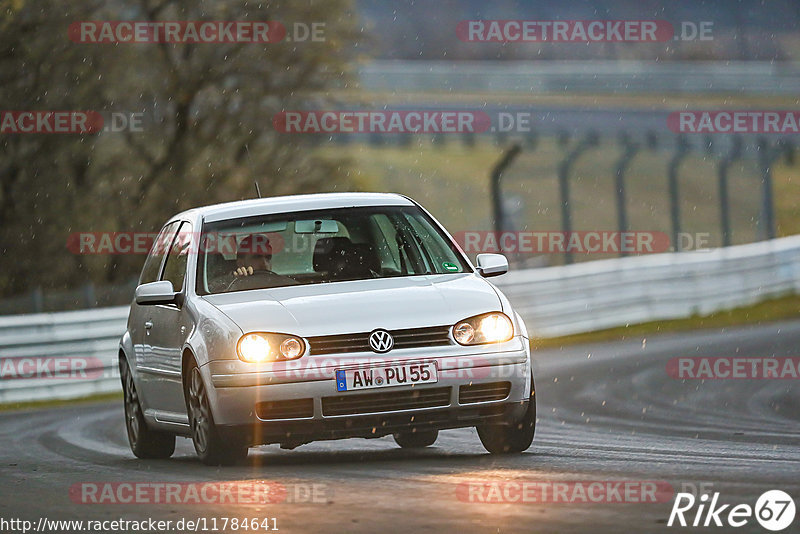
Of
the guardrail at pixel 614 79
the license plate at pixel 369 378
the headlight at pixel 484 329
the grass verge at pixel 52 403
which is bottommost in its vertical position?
the grass verge at pixel 52 403

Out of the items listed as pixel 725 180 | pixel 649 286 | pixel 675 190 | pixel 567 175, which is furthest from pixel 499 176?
pixel 725 180

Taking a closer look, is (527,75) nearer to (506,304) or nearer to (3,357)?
(3,357)

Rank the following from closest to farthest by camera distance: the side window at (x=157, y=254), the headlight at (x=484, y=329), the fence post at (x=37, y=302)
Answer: the headlight at (x=484, y=329)
the side window at (x=157, y=254)
the fence post at (x=37, y=302)

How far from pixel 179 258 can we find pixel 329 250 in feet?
3.30

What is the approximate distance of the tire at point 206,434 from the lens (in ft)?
29.1

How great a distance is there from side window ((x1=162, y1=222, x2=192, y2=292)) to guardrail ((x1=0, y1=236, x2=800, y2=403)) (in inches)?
409

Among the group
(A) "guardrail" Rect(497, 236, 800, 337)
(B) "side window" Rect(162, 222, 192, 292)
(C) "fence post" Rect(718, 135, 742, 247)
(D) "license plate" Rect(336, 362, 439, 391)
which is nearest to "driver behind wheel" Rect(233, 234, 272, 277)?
(B) "side window" Rect(162, 222, 192, 292)

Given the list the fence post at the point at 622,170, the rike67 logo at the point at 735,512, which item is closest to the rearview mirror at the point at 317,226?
the rike67 logo at the point at 735,512

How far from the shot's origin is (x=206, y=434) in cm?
899

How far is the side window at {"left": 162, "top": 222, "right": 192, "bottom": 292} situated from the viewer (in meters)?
9.98

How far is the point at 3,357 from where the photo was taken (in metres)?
20.1

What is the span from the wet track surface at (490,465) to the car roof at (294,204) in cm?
142

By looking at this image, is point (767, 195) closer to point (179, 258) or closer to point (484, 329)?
point (179, 258)

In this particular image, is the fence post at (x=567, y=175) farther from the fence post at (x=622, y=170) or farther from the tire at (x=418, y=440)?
the tire at (x=418, y=440)
